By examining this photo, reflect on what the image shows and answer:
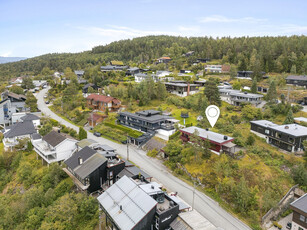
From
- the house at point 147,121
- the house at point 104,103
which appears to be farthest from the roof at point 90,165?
the house at point 104,103

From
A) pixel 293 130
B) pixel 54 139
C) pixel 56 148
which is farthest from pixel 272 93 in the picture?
pixel 54 139

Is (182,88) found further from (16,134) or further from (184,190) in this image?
(16,134)

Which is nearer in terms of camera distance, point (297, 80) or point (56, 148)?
point (56, 148)

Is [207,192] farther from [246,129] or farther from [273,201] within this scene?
[246,129]

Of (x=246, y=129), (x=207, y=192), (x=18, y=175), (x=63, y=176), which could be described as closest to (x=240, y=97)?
(x=246, y=129)

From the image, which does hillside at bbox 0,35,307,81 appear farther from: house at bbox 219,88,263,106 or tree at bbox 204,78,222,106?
tree at bbox 204,78,222,106

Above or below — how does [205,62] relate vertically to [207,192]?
above
